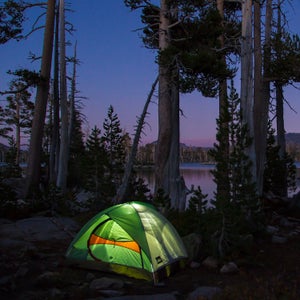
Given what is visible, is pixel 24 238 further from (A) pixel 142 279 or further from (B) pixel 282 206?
(B) pixel 282 206

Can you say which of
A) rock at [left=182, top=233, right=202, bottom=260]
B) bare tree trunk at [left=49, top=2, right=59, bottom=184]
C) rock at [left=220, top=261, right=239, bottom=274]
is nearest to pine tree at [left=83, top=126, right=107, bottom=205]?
bare tree trunk at [left=49, top=2, right=59, bottom=184]

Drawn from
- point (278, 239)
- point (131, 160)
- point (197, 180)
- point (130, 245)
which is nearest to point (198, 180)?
point (197, 180)

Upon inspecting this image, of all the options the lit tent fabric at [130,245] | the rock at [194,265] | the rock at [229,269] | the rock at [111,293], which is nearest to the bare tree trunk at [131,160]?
the lit tent fabric at [130,245]

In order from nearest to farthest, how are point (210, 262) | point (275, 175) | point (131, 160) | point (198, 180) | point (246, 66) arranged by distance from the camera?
point (210, 262), point (246, 66), point (131, 160), point (275, 175), point (198, 180)

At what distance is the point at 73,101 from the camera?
80.9 feet

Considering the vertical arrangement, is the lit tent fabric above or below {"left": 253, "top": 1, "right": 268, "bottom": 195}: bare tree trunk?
below

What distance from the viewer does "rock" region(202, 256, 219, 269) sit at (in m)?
7.79

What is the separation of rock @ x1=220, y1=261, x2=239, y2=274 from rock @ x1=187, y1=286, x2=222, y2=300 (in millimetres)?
1393

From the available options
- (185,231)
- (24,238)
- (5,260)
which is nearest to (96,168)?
(24,238)

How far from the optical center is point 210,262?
7863 millimetres

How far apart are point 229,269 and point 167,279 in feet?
4.29

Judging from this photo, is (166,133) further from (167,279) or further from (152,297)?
(152,297)

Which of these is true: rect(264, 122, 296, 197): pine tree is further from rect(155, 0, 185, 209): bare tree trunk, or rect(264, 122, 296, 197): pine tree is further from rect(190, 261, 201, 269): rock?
rect(190, 261, 201, 269): rock

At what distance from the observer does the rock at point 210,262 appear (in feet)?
25.5
